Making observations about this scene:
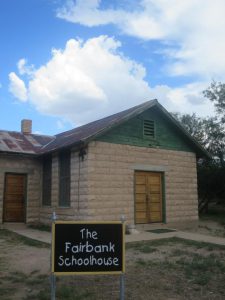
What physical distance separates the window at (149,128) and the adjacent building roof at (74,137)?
26.7 inches

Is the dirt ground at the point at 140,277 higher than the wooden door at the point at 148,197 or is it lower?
lower

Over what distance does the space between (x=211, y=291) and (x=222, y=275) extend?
1.12 meters

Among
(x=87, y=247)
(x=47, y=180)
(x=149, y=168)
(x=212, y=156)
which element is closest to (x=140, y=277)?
(x=87, y=247)

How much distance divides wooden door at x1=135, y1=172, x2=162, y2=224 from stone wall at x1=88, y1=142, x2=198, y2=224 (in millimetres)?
271

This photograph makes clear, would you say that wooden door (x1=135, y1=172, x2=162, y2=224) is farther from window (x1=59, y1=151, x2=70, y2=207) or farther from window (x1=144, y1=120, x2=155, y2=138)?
window (x1=59, y1=151, x2=70, y2=207)

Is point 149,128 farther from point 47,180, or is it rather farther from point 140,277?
point 140,277

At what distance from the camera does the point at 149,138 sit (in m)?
15.8

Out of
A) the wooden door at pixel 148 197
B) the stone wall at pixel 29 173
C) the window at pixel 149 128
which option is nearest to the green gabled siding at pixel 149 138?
the window at pixel 149 128

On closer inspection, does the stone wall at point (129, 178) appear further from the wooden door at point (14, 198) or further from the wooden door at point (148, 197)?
the wooden door at point (14, 198)

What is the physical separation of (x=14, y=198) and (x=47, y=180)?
161cm

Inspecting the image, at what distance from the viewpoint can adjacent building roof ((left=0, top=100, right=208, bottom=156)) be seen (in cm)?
1421

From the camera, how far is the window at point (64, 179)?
15.0 meters

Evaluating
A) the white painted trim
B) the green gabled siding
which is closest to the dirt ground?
the white painted trim

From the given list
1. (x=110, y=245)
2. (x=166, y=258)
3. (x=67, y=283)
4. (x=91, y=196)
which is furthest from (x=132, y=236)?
(x=110, y=245)
